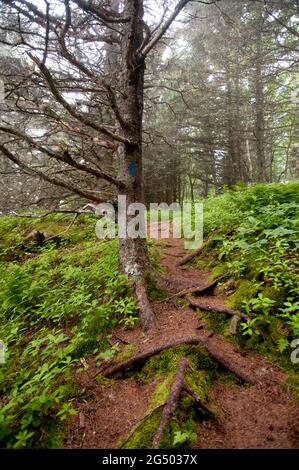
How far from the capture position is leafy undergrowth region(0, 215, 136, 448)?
2604mm

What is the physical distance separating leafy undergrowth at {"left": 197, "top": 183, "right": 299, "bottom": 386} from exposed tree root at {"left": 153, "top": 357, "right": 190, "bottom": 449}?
875 mm

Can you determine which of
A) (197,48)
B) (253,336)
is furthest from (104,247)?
(197,48)

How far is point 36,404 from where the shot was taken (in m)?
2.56

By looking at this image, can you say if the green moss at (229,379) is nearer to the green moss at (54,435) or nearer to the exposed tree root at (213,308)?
the exposed tree root at (213,308)

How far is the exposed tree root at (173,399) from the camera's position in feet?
8.00

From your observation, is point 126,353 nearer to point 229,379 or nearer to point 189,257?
point 229,379

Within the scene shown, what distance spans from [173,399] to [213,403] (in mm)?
425

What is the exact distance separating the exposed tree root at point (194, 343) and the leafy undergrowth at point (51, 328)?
0.91ft

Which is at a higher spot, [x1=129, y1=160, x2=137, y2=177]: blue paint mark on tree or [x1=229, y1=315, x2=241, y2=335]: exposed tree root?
[x1=129, y1=160, x2=137, y2=177]: blue paint mark on tree

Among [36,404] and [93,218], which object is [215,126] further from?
[36,404]

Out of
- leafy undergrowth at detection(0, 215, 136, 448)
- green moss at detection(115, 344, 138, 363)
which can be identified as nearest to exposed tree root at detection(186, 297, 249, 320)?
leafy undergrowth at detection(0, 215, 136, 448)

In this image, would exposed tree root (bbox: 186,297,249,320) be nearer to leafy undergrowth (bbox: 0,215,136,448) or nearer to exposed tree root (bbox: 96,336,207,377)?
exposed tree root (bbox: 96,336,207,377)

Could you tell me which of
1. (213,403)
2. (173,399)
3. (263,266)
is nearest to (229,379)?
(213,403)
